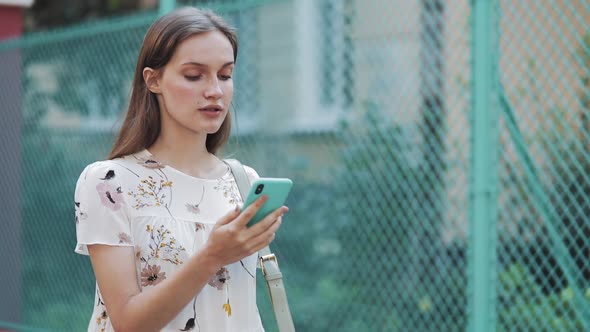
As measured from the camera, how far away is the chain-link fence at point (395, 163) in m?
3.60

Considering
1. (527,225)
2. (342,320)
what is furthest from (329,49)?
(527,225)

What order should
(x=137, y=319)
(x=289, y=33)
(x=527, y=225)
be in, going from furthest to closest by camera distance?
(x=289, y=33), (x=527, y=225), (x=137, y=319)

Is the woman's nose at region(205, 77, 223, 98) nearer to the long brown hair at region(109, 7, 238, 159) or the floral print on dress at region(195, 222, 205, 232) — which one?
the long brown hair at region(109, 7, 238, 159)

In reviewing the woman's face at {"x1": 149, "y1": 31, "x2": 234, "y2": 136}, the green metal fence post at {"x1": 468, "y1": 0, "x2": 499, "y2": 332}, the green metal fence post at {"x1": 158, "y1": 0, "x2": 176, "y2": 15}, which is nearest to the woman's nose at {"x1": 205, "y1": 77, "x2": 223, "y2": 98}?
the woman's face at {"x1": 149, "y1": 31, "x2": 234, "y2": 136}

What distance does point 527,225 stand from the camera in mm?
4113

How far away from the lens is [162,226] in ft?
6.02

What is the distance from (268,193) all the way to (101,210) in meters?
0.41

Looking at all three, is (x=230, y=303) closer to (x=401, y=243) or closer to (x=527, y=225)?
(x=527, y=225)

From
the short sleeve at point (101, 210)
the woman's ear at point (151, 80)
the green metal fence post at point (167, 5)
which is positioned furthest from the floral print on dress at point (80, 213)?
the green metal fence post at point (167, 5)

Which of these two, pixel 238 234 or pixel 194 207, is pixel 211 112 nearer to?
pixel 194 207

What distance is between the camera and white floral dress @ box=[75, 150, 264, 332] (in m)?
1.78

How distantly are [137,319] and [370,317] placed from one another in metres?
3.24

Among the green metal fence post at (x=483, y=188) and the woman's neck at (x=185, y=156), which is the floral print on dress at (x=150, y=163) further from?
the green metal fence post at (x=483, y=188)

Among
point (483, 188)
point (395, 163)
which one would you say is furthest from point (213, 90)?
point (395, 163)
